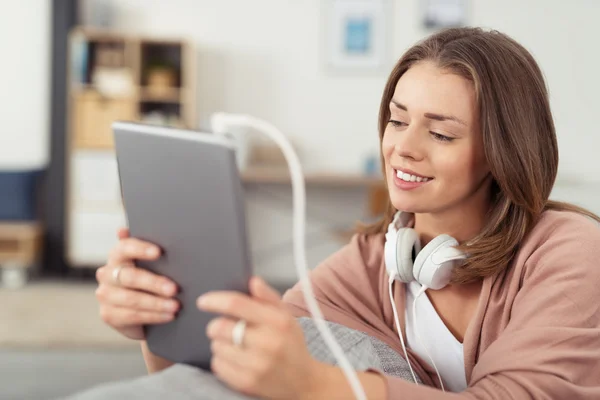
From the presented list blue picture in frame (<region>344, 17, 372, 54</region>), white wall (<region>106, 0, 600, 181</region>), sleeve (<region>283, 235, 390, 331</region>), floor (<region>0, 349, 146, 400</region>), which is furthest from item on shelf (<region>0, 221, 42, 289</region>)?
sleeve (<region>283, 235, 390, 331</region>)

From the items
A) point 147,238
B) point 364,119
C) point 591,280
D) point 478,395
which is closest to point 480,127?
point 591,280

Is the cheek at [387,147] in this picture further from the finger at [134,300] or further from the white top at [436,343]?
the finger at [134,300]

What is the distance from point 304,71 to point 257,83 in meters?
0.36

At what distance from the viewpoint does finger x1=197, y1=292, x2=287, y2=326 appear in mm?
754

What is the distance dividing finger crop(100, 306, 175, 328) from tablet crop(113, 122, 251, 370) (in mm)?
16

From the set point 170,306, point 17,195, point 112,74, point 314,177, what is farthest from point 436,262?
point 17,195

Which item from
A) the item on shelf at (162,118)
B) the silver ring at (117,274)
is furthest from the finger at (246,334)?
the item on shelf at (162,118)

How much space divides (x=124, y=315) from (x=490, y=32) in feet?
2.61

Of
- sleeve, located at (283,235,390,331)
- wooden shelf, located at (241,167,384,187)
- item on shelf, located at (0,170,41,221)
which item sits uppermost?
sleeve, located at (283,235,390,331)

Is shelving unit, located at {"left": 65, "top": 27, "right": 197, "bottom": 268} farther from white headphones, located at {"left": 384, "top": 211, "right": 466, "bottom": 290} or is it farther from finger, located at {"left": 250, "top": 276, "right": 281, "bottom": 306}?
finger, located at {"left": 250, "top": 276, "right": 281, "bottom": 306}

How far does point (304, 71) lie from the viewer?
18.4 feet

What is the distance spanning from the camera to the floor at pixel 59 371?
7.93 ft

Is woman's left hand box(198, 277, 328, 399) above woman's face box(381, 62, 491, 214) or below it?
below

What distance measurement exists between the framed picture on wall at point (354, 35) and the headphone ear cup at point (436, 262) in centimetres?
446
